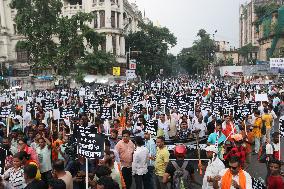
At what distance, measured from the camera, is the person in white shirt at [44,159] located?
902 cm

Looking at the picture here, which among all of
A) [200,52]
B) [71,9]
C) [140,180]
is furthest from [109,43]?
[140,180]

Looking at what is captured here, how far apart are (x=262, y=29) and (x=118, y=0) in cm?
3140

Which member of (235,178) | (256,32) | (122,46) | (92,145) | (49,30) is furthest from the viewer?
(256,32)

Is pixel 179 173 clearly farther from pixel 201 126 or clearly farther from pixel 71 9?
pixel 71 9

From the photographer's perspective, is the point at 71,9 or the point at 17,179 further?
the point at 71,9

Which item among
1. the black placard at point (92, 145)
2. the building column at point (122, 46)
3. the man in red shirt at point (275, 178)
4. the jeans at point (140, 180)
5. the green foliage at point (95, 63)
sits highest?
the building column at point (122, 46)

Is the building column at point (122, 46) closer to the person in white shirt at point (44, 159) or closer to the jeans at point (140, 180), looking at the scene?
the person in white shirt at point (44, 159)

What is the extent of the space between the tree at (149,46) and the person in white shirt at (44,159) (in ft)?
A: 171

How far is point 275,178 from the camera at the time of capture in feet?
20.6

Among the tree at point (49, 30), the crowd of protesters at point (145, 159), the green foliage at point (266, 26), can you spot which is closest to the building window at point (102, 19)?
the tree at point (49, 30)

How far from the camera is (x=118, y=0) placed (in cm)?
5931

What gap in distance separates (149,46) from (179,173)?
56.8 m

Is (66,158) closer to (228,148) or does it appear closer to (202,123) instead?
(228,148)

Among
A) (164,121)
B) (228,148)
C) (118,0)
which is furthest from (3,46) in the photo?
(228,148)
